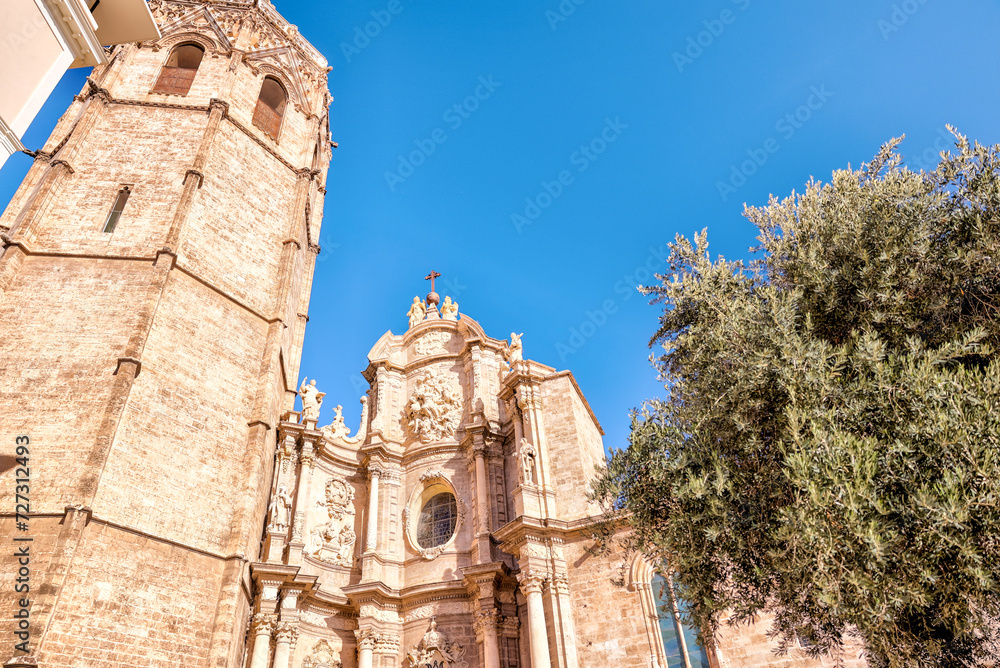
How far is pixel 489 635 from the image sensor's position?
1566cm

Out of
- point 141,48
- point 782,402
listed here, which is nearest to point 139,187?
point 141,48

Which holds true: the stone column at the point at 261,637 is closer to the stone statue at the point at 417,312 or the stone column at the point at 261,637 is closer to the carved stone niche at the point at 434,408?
the carved stone niche at the point at 434,408

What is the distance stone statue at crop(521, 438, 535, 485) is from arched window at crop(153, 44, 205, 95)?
15507mm

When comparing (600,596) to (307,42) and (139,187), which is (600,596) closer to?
(139,187)

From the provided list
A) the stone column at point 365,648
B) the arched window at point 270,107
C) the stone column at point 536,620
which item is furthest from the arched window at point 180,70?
the stone column at point 536,620

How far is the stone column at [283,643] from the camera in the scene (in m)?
14.9

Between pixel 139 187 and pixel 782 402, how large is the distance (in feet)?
55.8

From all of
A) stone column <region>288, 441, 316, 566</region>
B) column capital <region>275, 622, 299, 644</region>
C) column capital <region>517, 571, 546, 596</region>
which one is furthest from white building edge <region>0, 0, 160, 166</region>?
stone column <region>288, 441, 316, 566</region>

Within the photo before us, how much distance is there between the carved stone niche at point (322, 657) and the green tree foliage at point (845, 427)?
10.7m

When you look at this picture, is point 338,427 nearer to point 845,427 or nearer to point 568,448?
point 568,448

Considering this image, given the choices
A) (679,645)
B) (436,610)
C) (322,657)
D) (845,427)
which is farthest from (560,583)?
(845,427)

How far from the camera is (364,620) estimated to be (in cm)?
1647

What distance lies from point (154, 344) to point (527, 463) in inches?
372

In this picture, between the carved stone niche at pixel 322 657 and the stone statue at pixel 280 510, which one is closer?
the carved stone niche at pixel 322 657
